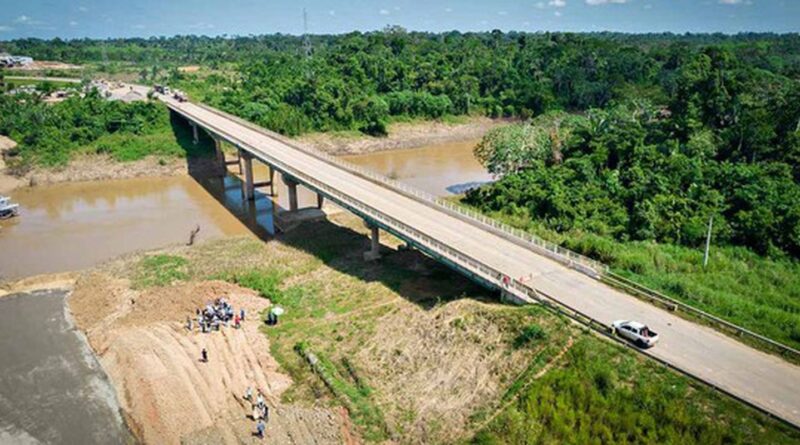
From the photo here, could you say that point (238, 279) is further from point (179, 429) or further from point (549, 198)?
point (549, 198)

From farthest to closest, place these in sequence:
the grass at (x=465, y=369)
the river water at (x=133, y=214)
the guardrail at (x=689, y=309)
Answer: the river water at (x=133, y=214)
the guardrail at (x=689, y=309)
the grass at (x=465, y=369)

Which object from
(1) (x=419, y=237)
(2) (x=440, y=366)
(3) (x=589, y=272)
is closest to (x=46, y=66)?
(1) (x=419, y=237)

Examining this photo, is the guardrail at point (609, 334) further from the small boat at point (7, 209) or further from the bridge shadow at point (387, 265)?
the small boat at point (7, 209)

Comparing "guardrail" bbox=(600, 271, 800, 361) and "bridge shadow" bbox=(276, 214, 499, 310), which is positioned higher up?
"guardrail" bbox=(600, 271, 800, 361)

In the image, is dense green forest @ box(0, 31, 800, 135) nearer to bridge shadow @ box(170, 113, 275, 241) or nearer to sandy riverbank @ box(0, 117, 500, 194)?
sandy riverbank @ box(0, 117, 500, 194)

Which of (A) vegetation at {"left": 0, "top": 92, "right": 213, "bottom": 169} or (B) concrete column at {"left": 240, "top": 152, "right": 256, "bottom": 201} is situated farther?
(A) vegetation at {"left": 0, "top": 92, "right": 213, "bottom": 169}

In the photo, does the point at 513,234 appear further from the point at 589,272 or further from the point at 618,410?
the point at 618,410

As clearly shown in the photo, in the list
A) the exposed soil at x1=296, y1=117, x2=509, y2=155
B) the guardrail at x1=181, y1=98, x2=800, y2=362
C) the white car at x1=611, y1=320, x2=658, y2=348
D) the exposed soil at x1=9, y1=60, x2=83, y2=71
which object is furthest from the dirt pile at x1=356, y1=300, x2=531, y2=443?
the exposed soil at x1=9, y1=60, x2=83, y2=71

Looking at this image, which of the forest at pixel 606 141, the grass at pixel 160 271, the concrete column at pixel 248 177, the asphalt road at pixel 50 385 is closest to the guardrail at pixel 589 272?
the forest at pixel 606 141
